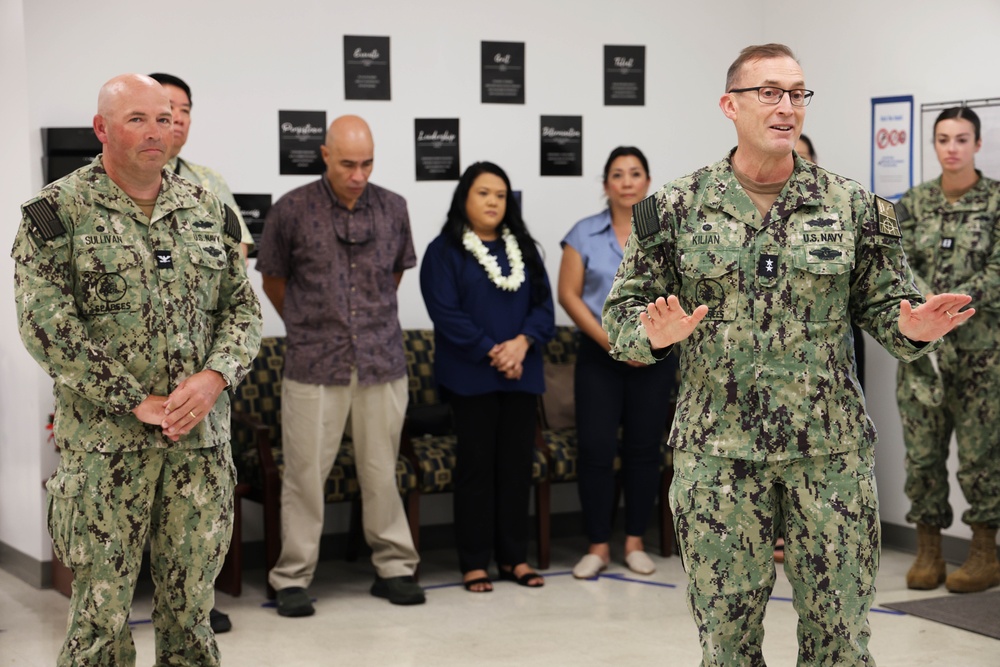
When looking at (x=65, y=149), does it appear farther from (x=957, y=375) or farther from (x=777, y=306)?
(x=957, y=375)

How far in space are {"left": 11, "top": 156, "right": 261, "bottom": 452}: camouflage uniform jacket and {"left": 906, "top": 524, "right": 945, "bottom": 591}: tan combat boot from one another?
10.8ft

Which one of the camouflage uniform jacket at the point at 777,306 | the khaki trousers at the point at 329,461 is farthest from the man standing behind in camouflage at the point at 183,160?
the camouflage uniform jacket at the point at 777,306

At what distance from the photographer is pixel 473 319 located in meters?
5.70

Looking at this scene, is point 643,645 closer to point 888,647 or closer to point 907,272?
point 888,647

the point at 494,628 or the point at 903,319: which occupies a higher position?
the point at 903,319

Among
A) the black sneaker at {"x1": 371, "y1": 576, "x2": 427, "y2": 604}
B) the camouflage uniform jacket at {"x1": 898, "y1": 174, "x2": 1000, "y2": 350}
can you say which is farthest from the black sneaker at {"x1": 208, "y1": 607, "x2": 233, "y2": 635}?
the camouflage uniform jacket at {"x1": 898, "y1": 174, "x2": 1000, "y2": 350}

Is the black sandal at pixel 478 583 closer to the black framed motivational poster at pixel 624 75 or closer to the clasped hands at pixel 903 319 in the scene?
the black framed motivational poster at pixel 624 75

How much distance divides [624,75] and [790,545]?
14.1 ft

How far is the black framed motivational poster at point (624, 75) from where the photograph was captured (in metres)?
6.92

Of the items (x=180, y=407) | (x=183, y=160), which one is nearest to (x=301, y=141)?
(x=183, y=160)

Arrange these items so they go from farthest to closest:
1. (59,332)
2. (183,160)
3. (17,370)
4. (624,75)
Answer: (624,75)
(17,370)
(183,160)
(59,332)

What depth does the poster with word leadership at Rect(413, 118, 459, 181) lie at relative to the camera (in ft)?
21.4

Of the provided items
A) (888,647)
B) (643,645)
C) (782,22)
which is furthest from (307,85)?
(888,647)

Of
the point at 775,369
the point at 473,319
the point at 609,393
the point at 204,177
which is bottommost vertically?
the point at 609,393
